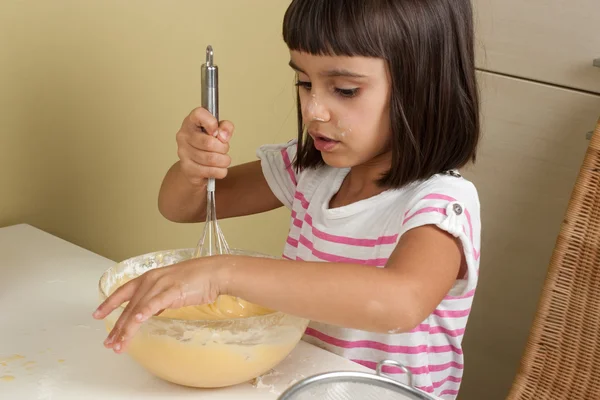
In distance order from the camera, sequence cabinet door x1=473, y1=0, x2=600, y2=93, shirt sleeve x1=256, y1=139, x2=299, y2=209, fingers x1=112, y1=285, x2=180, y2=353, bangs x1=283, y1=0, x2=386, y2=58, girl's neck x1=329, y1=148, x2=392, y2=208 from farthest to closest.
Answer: cabinet door x1=473, y1=0, x2=600, y2=93 → shirt sleeve x1=256, y1=139, x2=299, y2=209 → girl's neck x1=329, y1=148, x2=392, y2=208 → bangs x1=283, y1=0, x2=386, y2=58 → fingers x1=112, y1=285, x2=180, y2=353

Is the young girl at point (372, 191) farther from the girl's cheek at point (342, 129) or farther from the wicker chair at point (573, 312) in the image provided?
the wicker chair at point (573, 312)

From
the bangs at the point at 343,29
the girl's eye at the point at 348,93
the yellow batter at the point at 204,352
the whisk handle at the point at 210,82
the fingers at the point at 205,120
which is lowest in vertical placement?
the yellow batter at the point at 204,352

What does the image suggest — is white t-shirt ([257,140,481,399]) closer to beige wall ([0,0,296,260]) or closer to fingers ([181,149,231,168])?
fingers ([181,149,231,168])

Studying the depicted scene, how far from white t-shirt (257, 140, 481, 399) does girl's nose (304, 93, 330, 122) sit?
147 millimetres

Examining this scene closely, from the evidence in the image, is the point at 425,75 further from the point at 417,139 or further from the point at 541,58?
the point at 541,58

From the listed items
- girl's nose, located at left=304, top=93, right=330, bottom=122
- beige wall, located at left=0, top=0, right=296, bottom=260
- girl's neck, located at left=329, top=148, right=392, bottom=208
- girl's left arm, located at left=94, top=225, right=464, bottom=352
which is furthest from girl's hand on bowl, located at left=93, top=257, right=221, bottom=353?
beige wall, located at left=0, top=0, right=296, bottom=260

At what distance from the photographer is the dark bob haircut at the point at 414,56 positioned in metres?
0.86

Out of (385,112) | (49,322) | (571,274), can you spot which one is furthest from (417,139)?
(49,322)

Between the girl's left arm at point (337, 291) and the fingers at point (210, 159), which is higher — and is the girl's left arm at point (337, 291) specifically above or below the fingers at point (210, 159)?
below

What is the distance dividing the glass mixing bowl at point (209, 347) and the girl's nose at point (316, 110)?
0.25 meters

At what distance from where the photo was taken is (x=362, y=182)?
3.34 feet

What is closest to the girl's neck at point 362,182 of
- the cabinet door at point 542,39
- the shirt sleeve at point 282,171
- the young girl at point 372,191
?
the young girl at point 372,191

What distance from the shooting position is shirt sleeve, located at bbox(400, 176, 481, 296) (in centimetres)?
83

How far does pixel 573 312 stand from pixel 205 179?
1.78 feet
